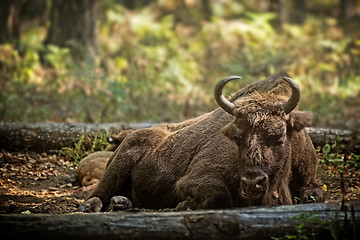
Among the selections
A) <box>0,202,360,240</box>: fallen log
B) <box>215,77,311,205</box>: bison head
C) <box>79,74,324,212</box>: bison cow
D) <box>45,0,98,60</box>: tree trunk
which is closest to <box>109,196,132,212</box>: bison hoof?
<box>79,74,324,212</box>: bison cow

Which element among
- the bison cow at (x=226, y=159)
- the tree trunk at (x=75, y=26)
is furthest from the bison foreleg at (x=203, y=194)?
the tree trunk at (x=75, y=26)

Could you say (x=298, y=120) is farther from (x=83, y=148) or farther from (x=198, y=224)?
(x=83, y=148)

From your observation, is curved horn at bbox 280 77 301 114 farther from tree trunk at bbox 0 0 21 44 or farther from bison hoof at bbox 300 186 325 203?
tree trunk at bbox 0 0 21 44

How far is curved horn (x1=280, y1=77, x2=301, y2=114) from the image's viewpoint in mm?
6567

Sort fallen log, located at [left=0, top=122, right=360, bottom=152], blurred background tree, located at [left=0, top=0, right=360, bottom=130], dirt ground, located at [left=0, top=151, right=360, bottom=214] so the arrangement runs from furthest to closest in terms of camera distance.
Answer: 1. blurred background tree, located at [left=0, top=0, right=360, bottom=130]
2. fallen log, located at [left=0, top=122, right=360, bottom=152]
3. dirt ground, located at [left=0, top=151, right=360, bottom=214]

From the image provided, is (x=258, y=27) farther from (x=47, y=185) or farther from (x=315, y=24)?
(x=47, y=185)

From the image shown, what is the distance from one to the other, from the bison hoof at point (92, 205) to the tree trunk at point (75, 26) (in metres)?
11.2

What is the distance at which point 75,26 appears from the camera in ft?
62.1

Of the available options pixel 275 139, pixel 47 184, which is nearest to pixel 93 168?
pixel 47 184

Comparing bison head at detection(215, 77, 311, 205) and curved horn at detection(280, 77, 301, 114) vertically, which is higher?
curved horn at detection(280, 77, 301, 114)

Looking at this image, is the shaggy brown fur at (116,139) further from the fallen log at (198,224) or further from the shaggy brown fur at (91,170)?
the fallen log at (198,224)

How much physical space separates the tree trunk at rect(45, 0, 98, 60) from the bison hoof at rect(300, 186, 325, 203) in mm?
12816

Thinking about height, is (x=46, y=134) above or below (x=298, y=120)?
below

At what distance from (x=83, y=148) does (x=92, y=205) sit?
3457 millimetres
